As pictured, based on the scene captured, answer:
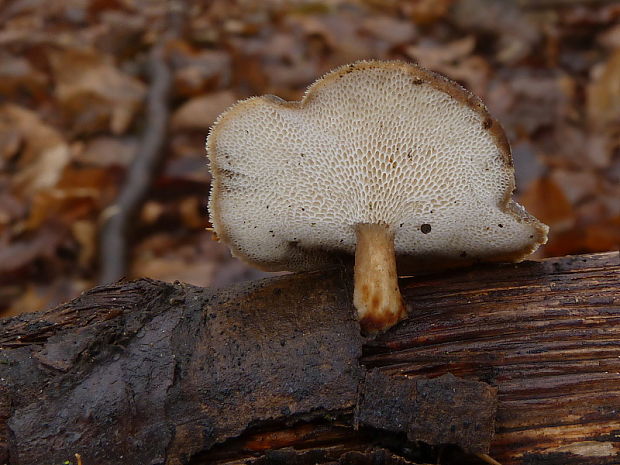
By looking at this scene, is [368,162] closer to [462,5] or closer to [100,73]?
[100,73]

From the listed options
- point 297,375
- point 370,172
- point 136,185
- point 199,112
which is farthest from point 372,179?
point 199,112

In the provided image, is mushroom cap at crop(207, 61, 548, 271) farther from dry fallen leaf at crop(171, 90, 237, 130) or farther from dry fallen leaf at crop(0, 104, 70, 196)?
dry fallen leaf at crop(171, 90, 237, 130)

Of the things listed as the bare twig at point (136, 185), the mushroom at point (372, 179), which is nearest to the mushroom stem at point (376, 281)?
the mushroom at point (372, 179)

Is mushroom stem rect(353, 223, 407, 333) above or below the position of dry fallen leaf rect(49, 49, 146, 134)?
below

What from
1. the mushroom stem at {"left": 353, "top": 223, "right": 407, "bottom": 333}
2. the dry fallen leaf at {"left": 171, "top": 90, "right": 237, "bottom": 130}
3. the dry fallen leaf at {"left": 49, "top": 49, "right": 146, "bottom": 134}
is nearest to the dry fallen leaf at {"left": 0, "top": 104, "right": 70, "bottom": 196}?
the dry fallen leaf at {"left": 49, "top": 49, "right": 146, "bottom": 134}

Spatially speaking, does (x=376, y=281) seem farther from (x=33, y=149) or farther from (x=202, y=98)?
(x=33, y=149)

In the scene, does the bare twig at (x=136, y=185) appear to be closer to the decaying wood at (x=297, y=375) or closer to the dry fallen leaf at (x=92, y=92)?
the dry fallen leaf at (x=92, y=92)

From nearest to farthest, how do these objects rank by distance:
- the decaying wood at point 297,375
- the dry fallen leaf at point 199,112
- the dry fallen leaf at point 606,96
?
the decaying wood at point 297,375, the dry fallen leaf at point 606,96, the dry fallen leaf at point 199,112
